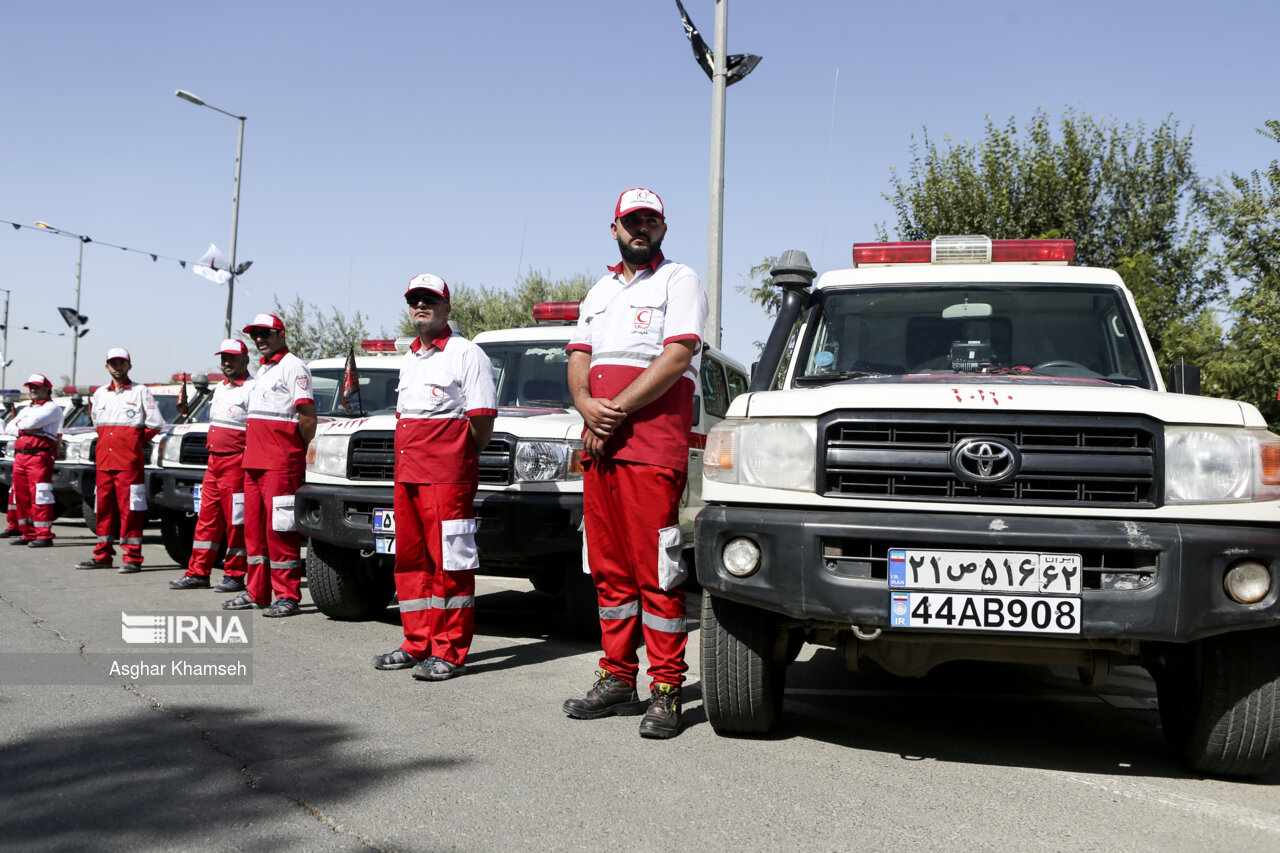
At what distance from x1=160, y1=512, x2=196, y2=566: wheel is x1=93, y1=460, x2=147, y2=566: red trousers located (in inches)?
19.6

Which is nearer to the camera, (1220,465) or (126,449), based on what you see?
(1220,465)

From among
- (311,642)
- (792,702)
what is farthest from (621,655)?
(311,642)

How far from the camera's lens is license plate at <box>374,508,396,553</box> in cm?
633

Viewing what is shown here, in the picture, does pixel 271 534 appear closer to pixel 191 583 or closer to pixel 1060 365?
pixel 191 583

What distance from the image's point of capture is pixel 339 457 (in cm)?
683

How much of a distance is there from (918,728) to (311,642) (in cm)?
339

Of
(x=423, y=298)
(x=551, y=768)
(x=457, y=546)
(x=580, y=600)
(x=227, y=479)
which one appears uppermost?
(x=423, y=298)

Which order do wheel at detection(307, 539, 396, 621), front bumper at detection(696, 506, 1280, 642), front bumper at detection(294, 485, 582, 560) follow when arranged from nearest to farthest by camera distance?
front bumper at detection(696, 506, 1280, 642), front bumper at detection(294, 485, 582, 560), wheel at detection(307, 539, 396, 621)

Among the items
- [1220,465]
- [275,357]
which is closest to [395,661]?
[275,357]

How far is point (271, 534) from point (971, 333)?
463cm

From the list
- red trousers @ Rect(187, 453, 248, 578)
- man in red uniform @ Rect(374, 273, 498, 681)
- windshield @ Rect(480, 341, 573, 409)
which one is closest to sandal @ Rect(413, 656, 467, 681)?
man in red uniform @ Rect(374, 273, 498, 681)

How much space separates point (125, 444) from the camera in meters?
9.61

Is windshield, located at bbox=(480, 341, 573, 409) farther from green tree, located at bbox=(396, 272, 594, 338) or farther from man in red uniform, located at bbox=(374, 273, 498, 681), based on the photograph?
green tree, located at bbox=(396, 272, 594, 338)

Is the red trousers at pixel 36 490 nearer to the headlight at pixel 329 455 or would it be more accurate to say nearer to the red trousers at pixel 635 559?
the headlight at pixel 329 455
